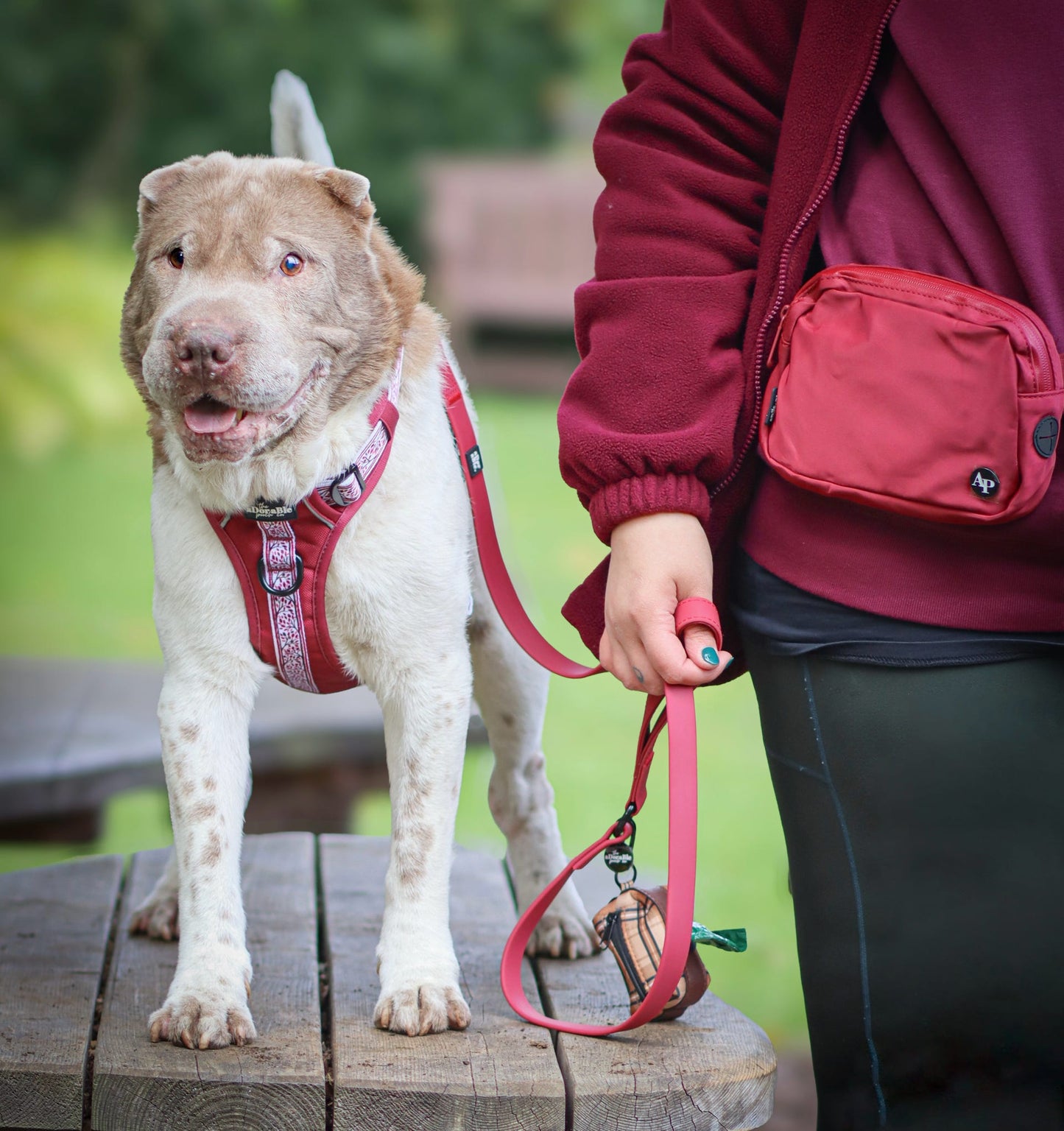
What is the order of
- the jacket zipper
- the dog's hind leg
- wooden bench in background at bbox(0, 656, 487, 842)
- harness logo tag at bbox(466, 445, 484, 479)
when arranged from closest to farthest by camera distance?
the jacket zipper
harness logo tag at bbox(466, 445, 484, 479)
the dog's hind leg
wooden bench in background at bbox(0, 656, 487, 842)

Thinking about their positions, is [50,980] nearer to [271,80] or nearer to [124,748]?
[124,748]

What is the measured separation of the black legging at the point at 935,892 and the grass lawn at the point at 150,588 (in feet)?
3.08

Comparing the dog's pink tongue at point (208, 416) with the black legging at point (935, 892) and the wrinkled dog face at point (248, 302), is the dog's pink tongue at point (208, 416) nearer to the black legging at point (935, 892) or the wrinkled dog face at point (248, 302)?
the wrinkled dog face at point (248, 302)

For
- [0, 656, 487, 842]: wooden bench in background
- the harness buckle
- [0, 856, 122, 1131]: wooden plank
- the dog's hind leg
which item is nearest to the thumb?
the harness buckle

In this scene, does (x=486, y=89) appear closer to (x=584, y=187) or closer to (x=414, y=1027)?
(x=584, y=187)

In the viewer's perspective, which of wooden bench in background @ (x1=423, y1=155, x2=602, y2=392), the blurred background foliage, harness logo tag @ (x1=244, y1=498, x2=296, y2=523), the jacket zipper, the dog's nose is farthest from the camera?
wooden bench in background @ (x1=423, y1=155, x2=602, y2=392)

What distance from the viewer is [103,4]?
51.1ft

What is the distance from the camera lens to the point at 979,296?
1512mm

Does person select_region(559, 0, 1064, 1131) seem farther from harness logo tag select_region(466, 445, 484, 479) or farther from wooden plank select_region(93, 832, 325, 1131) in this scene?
wooden plank select_region(93, 832, 325, 1131)

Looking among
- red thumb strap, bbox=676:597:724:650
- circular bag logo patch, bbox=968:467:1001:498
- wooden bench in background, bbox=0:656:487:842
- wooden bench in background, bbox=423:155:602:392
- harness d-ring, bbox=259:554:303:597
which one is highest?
wooden bench in background, bbox=423:155:602:392

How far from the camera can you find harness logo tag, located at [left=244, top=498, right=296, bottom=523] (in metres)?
1.96

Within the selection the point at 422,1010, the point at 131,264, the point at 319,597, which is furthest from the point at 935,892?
the point at 131,264

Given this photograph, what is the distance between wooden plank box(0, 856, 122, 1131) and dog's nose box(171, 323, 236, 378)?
908mm

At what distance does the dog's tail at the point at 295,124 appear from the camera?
94.3 inches
